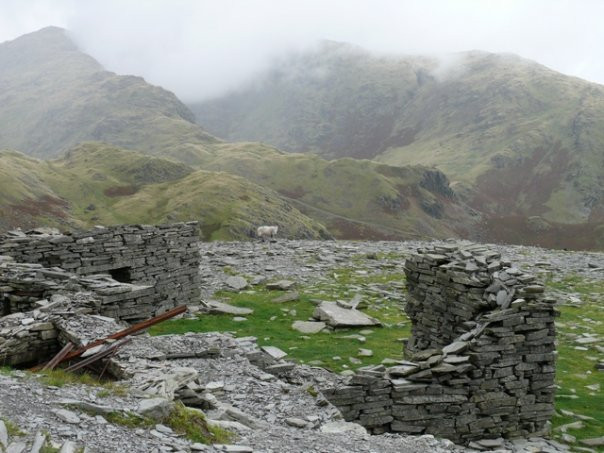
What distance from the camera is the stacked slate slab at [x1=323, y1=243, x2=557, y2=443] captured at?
13.3 metres

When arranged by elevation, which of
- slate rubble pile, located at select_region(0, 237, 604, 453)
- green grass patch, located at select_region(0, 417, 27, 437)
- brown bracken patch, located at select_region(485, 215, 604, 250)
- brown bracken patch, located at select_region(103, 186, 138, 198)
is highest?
brown bracken patch, located at select_region(103, 186, 138, 198)

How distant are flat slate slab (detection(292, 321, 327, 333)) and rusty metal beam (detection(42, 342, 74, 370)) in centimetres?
1166

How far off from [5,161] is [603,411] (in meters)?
188

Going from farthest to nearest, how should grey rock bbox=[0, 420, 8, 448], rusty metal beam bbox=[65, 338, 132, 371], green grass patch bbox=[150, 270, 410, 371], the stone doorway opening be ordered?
1. the stone doorway opening
2. green grass patch bbox=[150, 270, 410, 371]
3. rusty metal beam bbox=[65, 338, 132, 371]
4. grey rock bbox=[0, 420, 8, 448]

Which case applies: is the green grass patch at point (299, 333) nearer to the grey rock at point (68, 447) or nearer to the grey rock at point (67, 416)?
the grey rock at point (67, 416)

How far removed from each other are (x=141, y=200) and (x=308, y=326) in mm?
137463

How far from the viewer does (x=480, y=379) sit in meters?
13.9

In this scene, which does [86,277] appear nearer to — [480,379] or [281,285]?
[480,379]

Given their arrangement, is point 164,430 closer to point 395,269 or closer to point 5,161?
point 395,269

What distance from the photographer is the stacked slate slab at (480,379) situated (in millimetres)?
13289

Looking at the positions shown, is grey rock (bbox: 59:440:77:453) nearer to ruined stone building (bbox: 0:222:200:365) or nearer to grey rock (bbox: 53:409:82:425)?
grey rock (bbox: 53:409:82:425)

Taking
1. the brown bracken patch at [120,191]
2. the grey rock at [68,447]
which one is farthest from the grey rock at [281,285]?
the brown bracken patch at [120,191]

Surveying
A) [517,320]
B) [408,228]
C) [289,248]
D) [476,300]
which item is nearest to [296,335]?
[476,300]

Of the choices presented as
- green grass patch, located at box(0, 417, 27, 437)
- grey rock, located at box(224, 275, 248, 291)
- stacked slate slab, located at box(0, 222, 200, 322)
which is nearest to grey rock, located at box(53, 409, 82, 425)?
green grass patch, located at box(0, 417, 27, 437)
